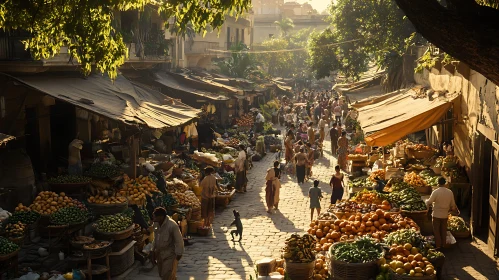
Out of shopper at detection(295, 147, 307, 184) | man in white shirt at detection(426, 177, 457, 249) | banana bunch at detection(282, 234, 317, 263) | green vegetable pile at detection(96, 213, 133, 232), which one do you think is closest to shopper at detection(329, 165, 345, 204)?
shopper at detection(295, 147, 307, 184)

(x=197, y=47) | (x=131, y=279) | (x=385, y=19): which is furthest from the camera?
(x=197, y=47)

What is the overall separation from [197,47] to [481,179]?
25.7 m

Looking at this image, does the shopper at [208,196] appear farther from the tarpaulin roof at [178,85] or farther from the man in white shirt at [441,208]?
the tarpaulin roof at [178,85]

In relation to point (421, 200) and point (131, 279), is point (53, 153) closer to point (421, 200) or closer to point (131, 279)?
point (131, 279)

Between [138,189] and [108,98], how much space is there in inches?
97.9

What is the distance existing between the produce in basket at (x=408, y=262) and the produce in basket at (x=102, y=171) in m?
6.68

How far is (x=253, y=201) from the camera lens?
18750 millimetres

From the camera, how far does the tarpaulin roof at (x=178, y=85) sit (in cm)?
2692

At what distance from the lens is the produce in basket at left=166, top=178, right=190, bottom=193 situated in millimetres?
16241

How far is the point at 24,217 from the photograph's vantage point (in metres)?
11.5

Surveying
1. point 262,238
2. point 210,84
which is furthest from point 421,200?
point 210,84

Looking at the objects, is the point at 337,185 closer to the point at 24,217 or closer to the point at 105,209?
the point at 105,209

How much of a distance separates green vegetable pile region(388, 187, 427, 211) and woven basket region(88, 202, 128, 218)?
5.67 meters

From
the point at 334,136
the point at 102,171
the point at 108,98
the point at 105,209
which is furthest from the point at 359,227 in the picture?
the point at 334,136
